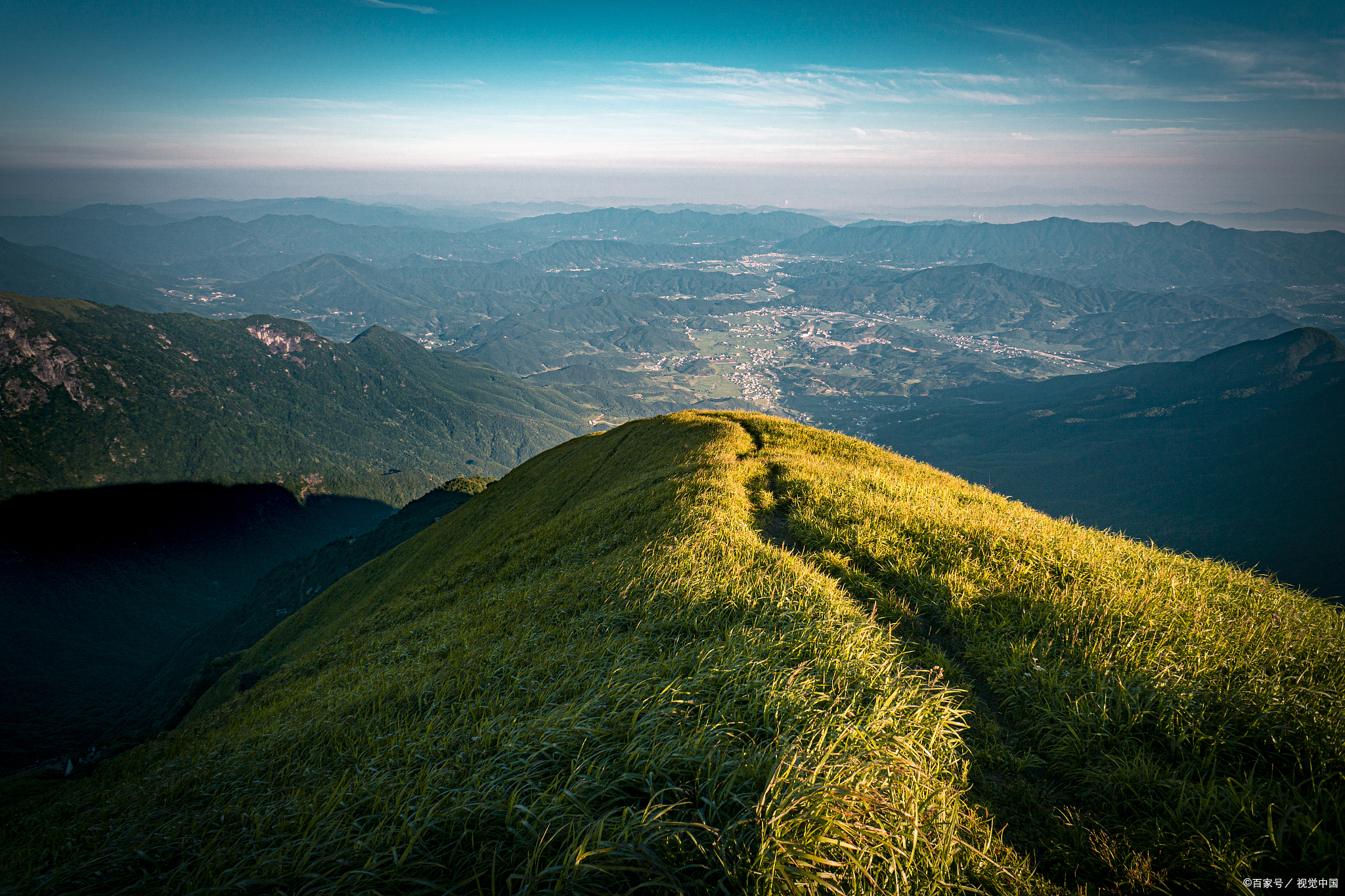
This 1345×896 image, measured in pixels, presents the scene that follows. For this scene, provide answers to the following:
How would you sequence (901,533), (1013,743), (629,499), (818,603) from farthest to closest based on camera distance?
(629,499) < (901,533) < (818,603) < (1013,743)

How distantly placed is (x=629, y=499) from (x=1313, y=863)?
668 inches

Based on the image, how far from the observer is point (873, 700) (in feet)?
19.1

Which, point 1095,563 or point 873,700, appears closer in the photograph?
point 873,700

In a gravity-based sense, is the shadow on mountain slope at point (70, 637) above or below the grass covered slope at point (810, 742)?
below

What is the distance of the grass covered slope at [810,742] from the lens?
13.6 feet

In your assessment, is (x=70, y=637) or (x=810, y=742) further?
(x=70, y=637)

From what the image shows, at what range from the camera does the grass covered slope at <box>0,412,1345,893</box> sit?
4156 mm

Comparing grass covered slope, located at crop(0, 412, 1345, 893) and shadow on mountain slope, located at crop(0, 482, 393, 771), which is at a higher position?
grass covered slope, located at crop(0, 412, 1345, 893)

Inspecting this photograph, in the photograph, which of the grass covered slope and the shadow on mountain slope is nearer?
the grass covered slope

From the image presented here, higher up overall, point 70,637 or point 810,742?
point 810,742

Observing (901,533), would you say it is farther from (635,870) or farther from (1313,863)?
(635,870)

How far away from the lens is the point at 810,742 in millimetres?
4871

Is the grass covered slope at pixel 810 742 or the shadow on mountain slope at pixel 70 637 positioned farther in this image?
the shadow on mountain slope at pixel 70 637

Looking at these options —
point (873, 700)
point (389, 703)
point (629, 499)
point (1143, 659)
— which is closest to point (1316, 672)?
point (1143, 659)
